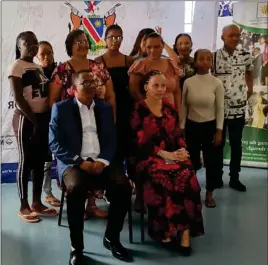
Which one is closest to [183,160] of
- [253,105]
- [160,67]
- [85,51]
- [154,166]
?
[154,166]

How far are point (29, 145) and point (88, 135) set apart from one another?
585 millimetres

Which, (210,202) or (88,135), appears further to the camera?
(210,202)

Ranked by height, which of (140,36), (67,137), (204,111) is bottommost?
(67,137)

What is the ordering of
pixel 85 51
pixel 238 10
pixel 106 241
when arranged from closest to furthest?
pixel 106 241
pixel 85 51
pixel 238 10

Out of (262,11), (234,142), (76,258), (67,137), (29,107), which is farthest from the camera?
(262,11)

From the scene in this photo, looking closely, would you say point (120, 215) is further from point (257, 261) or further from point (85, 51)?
point (85, 51)

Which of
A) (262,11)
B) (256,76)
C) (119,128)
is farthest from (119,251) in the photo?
(262,11)

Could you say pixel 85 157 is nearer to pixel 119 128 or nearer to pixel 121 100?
pixel 119 128

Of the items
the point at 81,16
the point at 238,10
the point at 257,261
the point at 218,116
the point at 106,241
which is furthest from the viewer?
the point at 238,10

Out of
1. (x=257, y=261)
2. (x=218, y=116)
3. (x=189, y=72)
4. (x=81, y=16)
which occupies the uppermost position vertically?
(x=81, y=16)

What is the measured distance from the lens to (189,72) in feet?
10.6

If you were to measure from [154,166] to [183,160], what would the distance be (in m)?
0.20

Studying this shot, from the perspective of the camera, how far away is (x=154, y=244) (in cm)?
251

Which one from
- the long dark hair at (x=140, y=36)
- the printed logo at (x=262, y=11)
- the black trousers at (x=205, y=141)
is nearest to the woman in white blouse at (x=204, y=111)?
the black trousers at (x=205, y=141)
